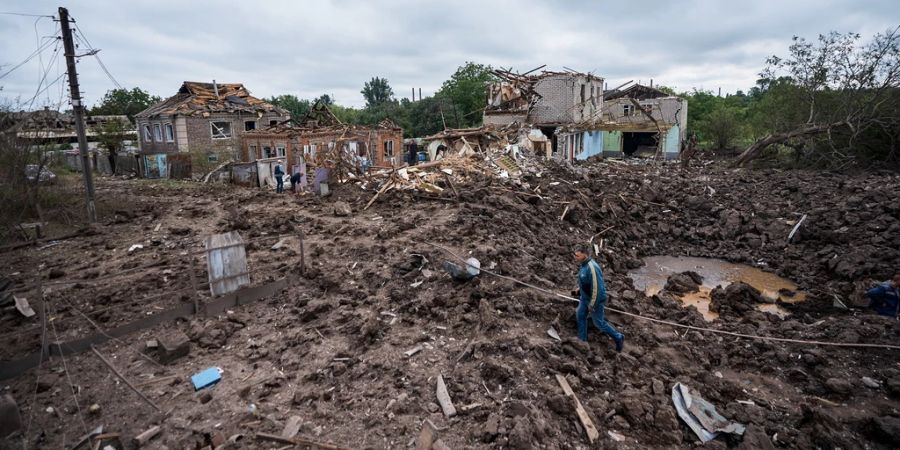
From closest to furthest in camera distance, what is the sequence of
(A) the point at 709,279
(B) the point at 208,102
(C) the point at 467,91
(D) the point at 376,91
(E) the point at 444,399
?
1. (E) the point at 444,399
2. (A) the point at 709,279
3. (B) the point at 208,102
4. (C) the point at 467,91
5. (D) the point at 376,91

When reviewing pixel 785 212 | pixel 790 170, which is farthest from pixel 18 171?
pixel 790 170

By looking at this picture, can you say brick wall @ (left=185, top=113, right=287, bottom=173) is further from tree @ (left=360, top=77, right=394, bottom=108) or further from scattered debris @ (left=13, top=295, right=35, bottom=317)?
tree @ (left=360, top=77, right=394, bottom=108)

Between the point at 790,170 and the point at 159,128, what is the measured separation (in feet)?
124

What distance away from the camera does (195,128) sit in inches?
1093

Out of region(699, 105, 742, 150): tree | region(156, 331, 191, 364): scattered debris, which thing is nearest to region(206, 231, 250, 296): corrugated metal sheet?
region(156, 331, 191, 364): scattered debris

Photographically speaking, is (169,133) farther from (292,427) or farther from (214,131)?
(292,427)

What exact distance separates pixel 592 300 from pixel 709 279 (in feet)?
23.9

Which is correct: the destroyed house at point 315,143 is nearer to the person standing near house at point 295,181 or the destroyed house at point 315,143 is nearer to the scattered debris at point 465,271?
the person standing near house at point 295,181

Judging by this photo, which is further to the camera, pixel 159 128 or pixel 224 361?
pixel 159 128

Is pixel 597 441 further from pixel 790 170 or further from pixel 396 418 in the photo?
pixel 790 170

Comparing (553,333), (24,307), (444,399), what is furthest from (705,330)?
(24,307)

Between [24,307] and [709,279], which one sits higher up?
[24,307]

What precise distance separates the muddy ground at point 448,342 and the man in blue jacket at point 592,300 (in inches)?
12.2

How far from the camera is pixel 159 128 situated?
29.1 meters
